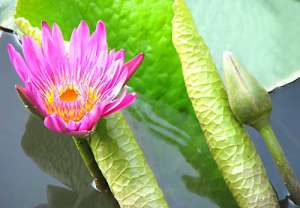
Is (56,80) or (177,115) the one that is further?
(177,115)

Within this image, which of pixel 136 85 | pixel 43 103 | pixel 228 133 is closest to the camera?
pixel 43 103

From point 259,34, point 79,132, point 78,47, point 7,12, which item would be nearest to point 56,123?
point 79,132

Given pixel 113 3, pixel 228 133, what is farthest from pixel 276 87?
pixel 113 3

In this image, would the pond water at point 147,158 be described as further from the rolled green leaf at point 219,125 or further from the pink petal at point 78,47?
the pink petal at point 78,47

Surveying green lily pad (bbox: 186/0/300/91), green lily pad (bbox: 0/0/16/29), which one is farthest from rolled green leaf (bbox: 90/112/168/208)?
green lily pad (bbox: 0/0/16/29)

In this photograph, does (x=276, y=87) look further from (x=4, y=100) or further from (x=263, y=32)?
(x=4, y=100)

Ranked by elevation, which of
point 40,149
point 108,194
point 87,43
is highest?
point 87,43

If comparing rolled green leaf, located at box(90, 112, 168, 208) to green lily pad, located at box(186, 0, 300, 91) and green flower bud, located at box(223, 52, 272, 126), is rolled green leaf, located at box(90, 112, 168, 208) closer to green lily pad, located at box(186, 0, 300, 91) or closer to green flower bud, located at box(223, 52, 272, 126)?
green flower bud, located at box(223, 52, 272, 126)

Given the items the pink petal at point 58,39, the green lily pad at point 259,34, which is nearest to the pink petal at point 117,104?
the pink petal at point 58,39
